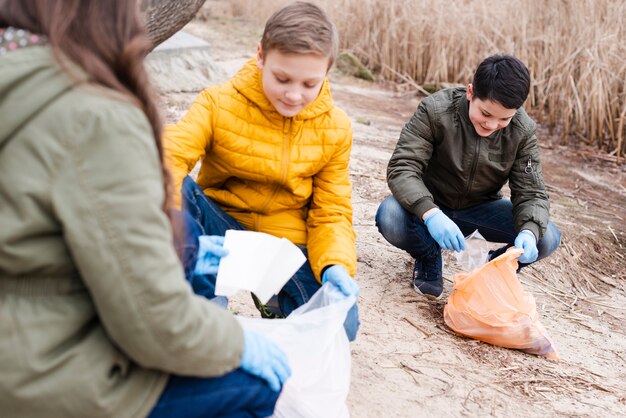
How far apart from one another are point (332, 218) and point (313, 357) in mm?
580

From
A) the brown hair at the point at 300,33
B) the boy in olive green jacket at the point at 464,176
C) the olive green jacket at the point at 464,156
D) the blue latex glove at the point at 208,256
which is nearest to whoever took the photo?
the blue latex glove at the point at 208,256

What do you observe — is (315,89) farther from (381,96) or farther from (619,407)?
(381,96)

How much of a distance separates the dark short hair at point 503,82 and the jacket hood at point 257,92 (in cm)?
82

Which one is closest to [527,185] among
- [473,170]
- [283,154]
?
[473,170]

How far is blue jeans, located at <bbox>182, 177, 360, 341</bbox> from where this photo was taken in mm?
2166

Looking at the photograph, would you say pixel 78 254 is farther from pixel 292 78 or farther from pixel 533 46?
pixel 533 46

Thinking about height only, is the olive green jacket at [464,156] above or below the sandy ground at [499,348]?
above

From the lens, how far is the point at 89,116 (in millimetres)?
1095

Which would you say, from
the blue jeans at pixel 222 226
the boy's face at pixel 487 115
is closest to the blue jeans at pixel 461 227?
the boy's face at pixel 487 115

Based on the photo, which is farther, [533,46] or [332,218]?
[533,46]

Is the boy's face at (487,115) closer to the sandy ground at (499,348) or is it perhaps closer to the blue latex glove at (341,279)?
the sandy ground at (499,348)

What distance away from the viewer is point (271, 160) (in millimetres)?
2174

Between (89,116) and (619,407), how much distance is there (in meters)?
2.20

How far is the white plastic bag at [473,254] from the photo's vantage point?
2.85 m
